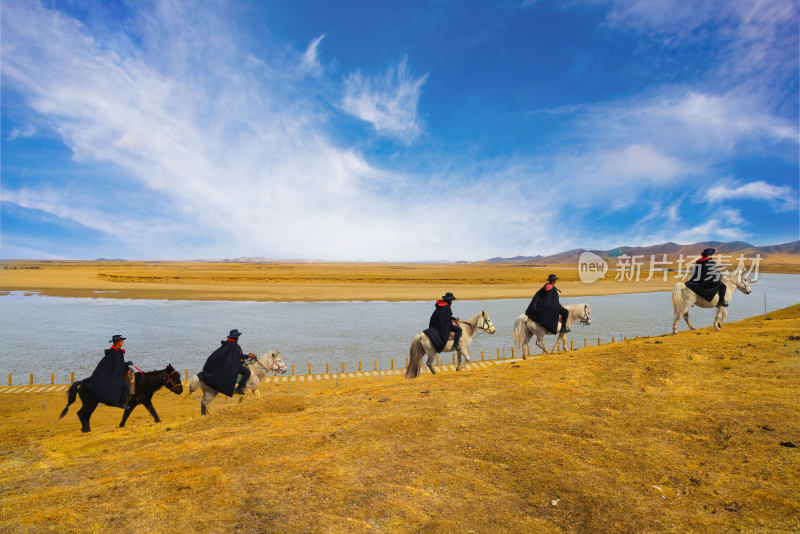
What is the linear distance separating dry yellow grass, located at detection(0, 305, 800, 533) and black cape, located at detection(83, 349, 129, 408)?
3.78ft

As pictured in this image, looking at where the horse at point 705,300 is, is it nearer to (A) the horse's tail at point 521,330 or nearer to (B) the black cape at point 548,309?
(B) the black cape at point 548,309

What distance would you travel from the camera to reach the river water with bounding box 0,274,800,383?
2580cm

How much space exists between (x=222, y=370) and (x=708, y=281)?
2044 centimetres

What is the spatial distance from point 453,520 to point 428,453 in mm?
2003

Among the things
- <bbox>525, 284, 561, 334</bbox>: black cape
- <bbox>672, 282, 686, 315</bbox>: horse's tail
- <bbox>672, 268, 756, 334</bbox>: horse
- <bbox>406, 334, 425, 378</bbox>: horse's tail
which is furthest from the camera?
<bbox>672, 282, 686, 315</bbox>: horse's tail

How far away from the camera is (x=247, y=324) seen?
38938 millimetres

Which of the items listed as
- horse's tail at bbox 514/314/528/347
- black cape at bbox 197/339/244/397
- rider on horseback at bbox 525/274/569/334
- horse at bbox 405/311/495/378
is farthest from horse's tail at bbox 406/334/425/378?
black cape at bbox 197/339/244/397

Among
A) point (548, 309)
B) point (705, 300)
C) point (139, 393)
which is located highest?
point (705, 300)

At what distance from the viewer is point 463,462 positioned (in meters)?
6.86

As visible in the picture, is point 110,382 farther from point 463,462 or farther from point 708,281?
point 708,281

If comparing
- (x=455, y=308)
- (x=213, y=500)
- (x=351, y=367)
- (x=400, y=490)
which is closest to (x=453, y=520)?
(x=400, y=490)

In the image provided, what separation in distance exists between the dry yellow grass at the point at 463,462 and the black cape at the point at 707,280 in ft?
17.8

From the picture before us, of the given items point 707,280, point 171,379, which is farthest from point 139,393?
point 707,280

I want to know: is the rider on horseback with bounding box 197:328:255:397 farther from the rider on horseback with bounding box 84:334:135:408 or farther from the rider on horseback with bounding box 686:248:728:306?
the rider on horseback with bounding box 686:248:728:306
